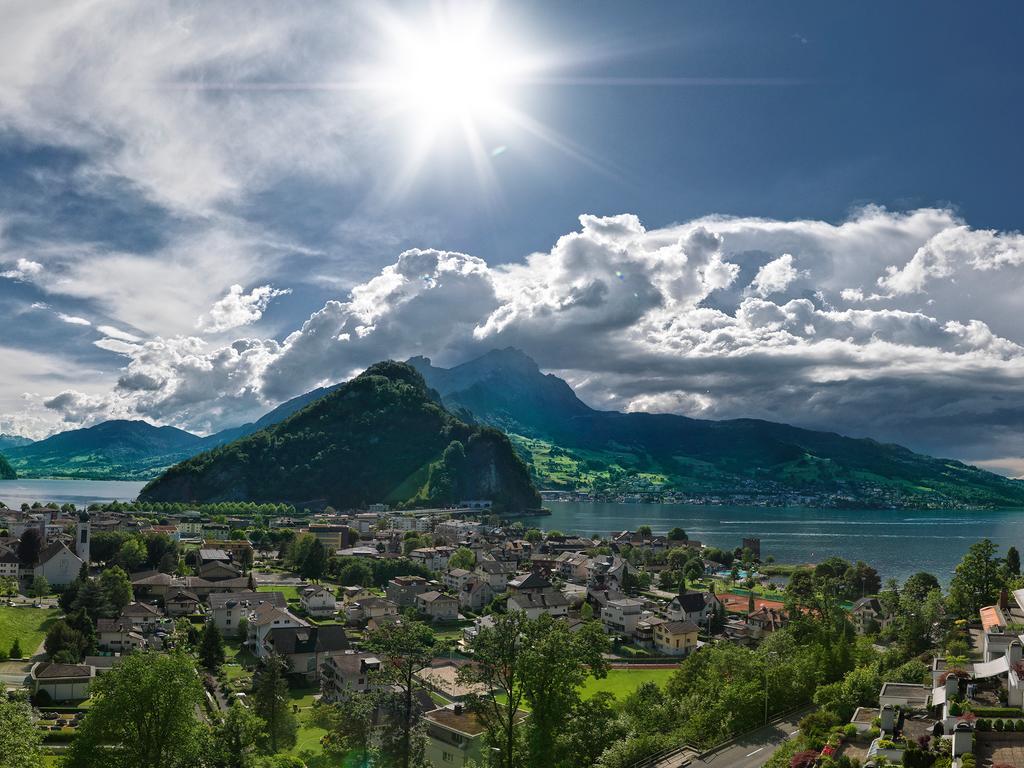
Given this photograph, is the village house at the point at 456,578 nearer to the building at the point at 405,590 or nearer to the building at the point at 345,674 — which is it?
the building at the point at 405,590

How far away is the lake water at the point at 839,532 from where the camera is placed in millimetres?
102625

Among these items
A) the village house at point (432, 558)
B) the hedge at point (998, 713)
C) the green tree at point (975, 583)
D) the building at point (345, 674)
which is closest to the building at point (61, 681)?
the building at point (345, 674)

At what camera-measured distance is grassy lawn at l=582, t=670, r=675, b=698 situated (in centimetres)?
A: 4000

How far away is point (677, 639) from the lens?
52.5 meters

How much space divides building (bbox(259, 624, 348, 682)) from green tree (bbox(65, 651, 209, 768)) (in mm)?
19134

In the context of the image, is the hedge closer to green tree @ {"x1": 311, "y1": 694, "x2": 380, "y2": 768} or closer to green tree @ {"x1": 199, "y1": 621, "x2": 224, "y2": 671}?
green tree @ {"x1": 311, "y1": 694, "x2": 380, "y2": 768}

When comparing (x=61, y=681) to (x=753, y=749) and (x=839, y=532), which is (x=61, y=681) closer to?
(x=753, y=749)

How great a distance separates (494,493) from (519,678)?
16546cm

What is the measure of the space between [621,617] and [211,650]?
29287mm

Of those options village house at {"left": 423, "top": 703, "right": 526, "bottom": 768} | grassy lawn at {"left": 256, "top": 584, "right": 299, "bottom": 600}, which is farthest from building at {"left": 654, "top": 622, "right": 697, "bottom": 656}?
grassy lawn at {"left": 256, "top": 584, "right": 299, "bottom": 600}

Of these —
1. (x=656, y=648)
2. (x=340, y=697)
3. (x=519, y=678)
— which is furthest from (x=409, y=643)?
(x=656, y=648)

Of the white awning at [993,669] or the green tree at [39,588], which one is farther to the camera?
the green tree at [39,588]

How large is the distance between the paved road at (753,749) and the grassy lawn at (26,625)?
127 feet

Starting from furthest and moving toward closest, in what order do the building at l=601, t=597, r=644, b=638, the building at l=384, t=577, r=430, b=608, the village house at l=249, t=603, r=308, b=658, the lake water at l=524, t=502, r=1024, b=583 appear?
1. the lake water at l=524, t=502, r=1024, b=583
2. the building at l=384, t=577, r=430, b=608
3. the building at l=601, t=597, r=644, b=638
4. the village house at l=249, t=603, r=308, b=658
